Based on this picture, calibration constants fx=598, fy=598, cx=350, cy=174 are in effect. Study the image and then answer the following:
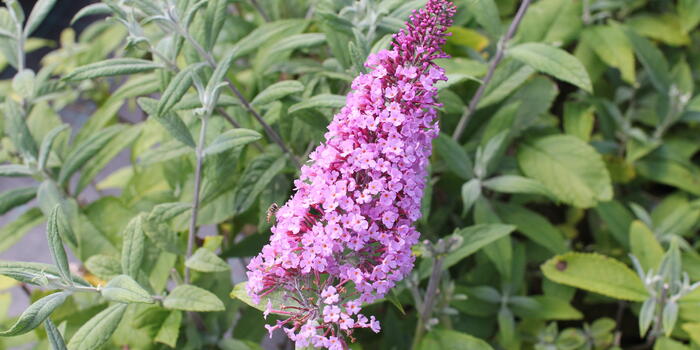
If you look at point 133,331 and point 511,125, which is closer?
point 133,331

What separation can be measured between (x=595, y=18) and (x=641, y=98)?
50cm

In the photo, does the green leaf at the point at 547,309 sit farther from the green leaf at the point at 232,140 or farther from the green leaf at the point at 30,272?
the green leaf at the point at 30,272

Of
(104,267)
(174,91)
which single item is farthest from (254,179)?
(104,267)

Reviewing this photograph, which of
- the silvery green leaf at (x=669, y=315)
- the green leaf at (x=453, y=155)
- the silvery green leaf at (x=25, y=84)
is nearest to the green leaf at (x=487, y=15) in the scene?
the green leaf at (x=453, y=155)

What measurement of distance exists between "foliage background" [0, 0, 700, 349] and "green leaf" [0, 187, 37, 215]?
0.05 ft

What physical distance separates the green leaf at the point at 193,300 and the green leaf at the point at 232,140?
0.41m

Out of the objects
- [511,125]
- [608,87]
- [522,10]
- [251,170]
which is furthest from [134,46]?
[608,87]

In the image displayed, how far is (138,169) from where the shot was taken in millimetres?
2779

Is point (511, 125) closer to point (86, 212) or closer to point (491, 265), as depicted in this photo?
point (491, 265)

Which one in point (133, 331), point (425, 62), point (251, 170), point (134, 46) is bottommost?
point (133, 331)

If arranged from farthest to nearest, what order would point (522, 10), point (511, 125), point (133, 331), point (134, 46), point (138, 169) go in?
point (138, 169), point (511, 125), point (522, 10), point (133, 331), point (134, 46)

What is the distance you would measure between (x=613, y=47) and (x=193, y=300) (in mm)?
2146

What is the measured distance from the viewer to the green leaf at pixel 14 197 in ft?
6.73

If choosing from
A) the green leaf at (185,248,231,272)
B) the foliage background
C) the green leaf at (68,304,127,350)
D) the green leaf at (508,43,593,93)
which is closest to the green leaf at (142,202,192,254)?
the foliage background
